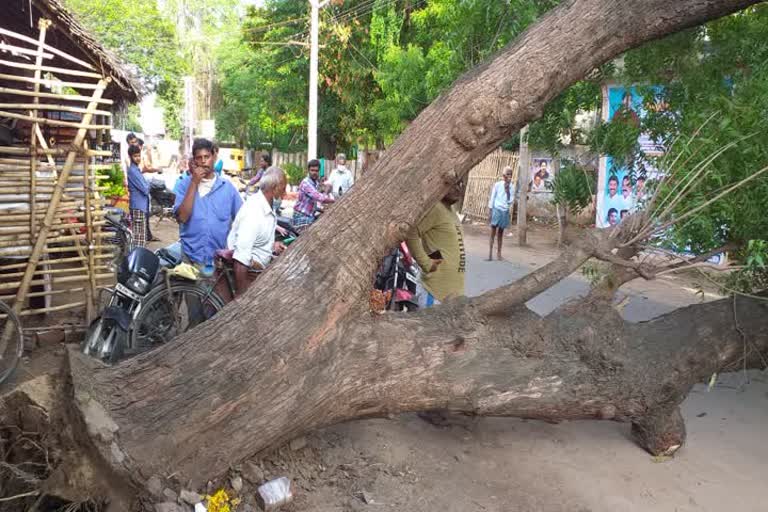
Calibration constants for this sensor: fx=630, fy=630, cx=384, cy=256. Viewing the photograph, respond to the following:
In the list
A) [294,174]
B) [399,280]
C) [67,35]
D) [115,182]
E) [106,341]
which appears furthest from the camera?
[294,174]

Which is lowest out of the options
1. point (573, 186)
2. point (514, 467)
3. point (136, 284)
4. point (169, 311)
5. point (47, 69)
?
point (514, 467)

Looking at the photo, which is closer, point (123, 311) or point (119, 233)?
point (123, 311)

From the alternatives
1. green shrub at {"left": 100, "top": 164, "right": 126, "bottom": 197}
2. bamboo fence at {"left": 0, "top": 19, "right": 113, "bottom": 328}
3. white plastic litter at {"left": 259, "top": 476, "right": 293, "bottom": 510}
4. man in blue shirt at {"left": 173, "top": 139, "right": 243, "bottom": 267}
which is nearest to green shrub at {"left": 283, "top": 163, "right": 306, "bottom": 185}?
green shrub at {"left": 100, "top": 164, "right": 126, "bottom": 197}

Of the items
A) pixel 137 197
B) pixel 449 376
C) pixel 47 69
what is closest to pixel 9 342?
pixel 47 69

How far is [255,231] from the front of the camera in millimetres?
5051

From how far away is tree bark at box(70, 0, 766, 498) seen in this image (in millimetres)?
3109

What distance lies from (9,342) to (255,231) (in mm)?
2189

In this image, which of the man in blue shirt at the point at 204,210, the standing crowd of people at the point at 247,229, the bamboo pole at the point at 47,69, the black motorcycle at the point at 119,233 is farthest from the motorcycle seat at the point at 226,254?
the black motorcycle at the point at 119,233

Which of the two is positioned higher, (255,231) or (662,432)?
(255,231)

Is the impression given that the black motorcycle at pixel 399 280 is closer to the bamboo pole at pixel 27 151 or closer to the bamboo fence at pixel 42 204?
the bamboo fence at pixel 42 204

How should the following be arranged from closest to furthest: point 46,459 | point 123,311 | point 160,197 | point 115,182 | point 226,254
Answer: point 46,459 < point 123,311 < point 226,254 < point 115,182 < point 160,197

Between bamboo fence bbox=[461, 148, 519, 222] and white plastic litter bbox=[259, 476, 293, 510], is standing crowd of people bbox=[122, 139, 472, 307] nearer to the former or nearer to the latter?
white plastic litter bbox=[259, 476, 293, 510]

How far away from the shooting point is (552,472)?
3.98 meters

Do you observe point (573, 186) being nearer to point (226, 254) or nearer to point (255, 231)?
point (255, 231)
